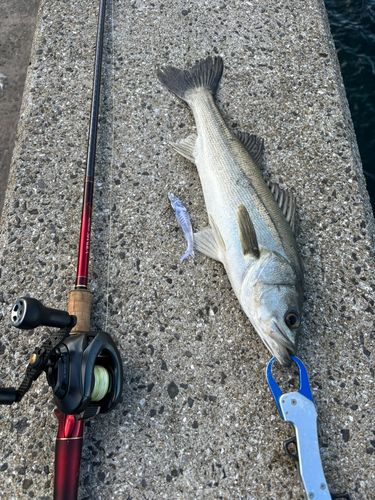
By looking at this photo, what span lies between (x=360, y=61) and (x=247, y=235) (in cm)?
389

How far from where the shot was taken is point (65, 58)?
3.48 m

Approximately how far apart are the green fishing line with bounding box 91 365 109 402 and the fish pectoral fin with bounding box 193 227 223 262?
3.63 ft

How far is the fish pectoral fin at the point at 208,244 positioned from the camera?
2.64m

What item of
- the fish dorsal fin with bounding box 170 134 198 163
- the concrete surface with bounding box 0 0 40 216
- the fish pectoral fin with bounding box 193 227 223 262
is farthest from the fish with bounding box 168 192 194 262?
the concrete surface with bounding box 0 0 40 216

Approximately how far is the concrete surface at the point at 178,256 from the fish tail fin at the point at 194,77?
0.11 meters

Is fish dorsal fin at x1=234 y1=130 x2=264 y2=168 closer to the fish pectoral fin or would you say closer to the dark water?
the fish pectoral fin

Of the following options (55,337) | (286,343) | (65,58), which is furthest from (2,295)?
(65,58)

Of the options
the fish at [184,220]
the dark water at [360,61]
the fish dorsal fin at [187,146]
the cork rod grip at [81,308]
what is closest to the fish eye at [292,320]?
the fish at [184,220]

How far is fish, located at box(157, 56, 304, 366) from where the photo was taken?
228 centimetres

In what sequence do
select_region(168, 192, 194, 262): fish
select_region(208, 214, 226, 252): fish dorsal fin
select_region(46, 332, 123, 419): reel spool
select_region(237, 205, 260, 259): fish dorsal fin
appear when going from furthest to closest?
select_region(168, 192, 194, 262): fish → select_region(208, 214, 226, 252): fish dorsal fin → select_region(237, 205, 260, 259): fish dorsal fin → select_region(46, 332, 123, 419): reel spool

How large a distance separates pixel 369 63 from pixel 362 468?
4.86 meters

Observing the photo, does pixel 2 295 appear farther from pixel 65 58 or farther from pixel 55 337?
pixel 65 58

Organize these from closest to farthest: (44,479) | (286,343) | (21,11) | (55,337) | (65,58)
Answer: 1. (55,337)
2. (44,479)
3. (286,343)
4. (65,58)
5. (21,11)

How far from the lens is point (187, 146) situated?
120 inches
